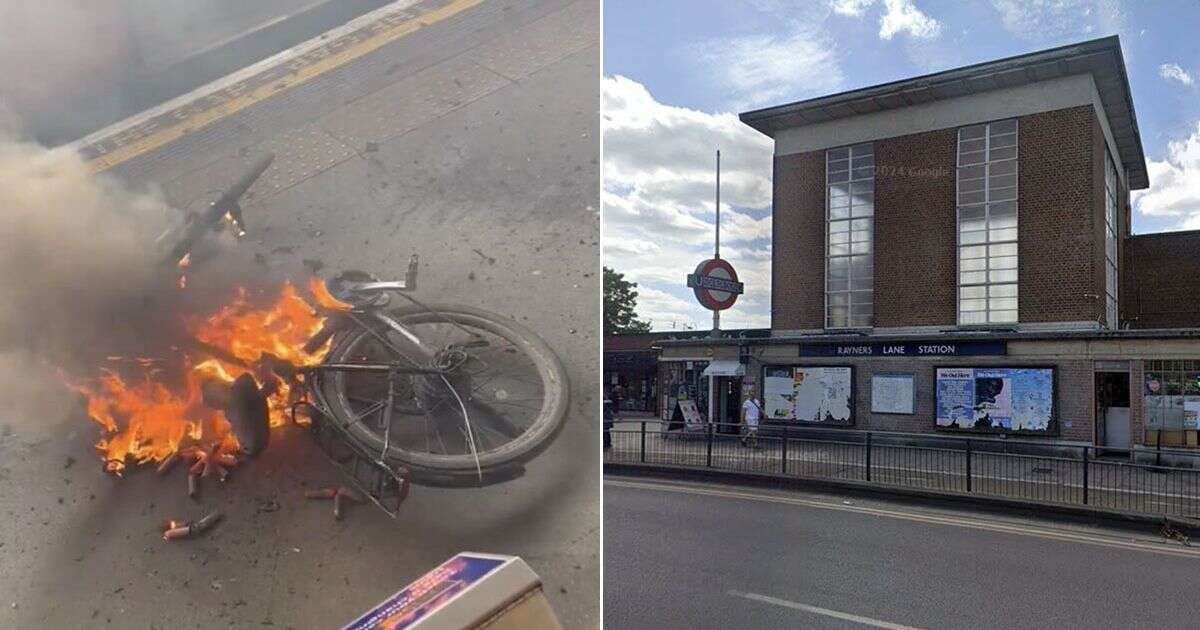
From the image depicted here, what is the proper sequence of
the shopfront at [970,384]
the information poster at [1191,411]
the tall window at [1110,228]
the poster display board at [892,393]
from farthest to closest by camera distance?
the information poster at [1191,411], the poster display board at [892,393], the tall window at [1110,228], the shopfront at [970,384]

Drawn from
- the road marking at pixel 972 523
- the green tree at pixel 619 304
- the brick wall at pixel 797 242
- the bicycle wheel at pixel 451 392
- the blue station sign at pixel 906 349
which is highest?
the brick wall at pixel 797 242

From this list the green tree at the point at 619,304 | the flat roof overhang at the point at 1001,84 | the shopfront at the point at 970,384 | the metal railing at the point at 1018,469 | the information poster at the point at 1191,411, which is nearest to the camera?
the green tree at the point at 619,304

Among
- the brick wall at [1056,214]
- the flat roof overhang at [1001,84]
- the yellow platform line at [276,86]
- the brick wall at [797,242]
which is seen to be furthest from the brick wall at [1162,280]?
the yellow platform line at [276,86]

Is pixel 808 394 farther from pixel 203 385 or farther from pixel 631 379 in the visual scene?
pixel 203 385

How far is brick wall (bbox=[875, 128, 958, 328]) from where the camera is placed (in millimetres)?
2018

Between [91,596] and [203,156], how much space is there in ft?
2.31

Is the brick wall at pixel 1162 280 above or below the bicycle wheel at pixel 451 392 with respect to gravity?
above

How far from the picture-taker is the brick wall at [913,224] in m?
2.02

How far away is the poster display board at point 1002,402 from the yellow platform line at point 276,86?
3773mm

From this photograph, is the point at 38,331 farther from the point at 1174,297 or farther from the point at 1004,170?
the point at 1174,297

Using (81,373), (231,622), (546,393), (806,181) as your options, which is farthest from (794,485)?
(81,373)

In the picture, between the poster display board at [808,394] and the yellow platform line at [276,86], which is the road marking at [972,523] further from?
the yellow platform line at [276,86]

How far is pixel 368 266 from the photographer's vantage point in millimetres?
1422

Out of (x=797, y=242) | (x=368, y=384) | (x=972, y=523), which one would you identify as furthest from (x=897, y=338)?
(x=972, y=523)
